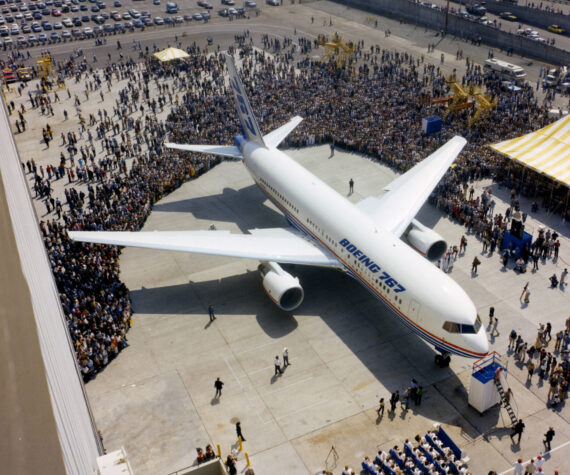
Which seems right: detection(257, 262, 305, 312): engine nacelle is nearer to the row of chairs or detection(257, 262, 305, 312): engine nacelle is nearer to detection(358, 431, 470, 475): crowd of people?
detection(358, 431, 470, 475): crowd of people

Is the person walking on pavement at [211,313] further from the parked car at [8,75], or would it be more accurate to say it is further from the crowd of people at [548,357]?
the parked car at [8,75]

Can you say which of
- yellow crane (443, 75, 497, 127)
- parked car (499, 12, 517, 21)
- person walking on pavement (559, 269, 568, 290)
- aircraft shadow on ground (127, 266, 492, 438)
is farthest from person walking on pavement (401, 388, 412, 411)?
parked car (499, 12, 517, 21)

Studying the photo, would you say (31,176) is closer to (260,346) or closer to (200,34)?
(260,346)

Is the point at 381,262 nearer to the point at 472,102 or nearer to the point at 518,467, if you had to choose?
the point at 518,467

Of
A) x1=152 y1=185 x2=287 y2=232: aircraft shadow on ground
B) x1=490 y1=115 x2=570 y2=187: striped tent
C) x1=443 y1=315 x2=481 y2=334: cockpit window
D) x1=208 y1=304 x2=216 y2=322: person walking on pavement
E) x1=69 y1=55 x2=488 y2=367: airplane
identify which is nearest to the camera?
x1=443 y1=315 x2=481 y2=334: cockpit window

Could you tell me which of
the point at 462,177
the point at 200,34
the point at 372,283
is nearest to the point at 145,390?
the point at 372,283

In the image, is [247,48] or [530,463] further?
[247,48]
